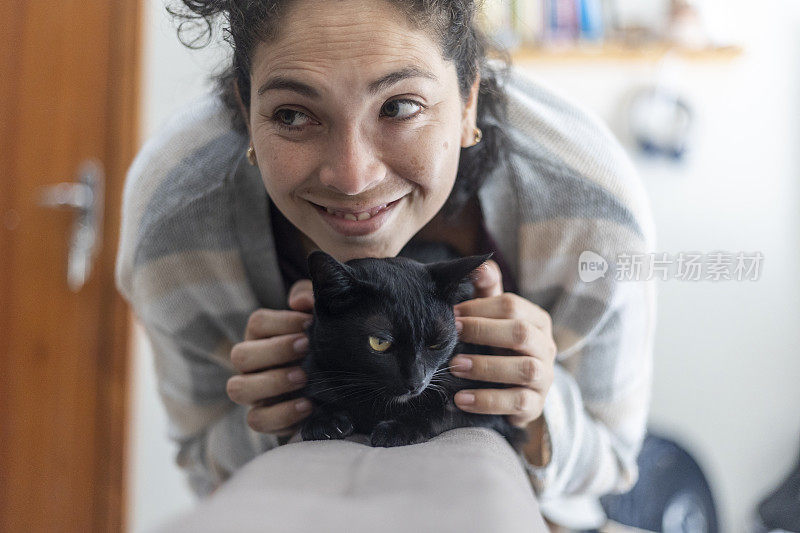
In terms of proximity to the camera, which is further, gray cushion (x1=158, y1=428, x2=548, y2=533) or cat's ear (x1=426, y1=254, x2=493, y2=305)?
cat's ear (x1=426, y1=254, x2=493, y2=305)

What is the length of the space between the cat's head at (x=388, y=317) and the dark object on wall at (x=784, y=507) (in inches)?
13.8

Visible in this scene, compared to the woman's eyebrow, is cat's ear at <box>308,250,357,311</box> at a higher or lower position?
lower

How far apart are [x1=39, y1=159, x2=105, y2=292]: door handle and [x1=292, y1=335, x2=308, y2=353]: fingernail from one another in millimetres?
251

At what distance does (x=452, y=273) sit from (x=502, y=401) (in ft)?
0.38

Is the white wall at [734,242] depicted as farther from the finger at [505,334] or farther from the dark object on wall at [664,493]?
the finger at [505,334]

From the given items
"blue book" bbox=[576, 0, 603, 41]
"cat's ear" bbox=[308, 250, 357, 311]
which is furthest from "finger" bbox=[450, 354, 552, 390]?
"blue book" bbox=[576, 0, 603, 41]

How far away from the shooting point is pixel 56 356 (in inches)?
23.4

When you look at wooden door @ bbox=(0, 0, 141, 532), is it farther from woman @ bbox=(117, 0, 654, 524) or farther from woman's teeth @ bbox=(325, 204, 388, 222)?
woman's teeth @ bbox=(325, 204, 388, 222)

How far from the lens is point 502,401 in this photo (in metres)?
0.48

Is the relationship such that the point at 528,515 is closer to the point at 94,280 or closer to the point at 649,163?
the point at 649,163

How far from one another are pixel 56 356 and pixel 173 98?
0.28m

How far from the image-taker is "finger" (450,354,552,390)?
0.47 meters

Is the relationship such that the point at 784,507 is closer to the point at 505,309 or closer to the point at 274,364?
the point at 505,309

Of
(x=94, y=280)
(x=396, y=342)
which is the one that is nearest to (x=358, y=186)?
(x=396, y=342)
